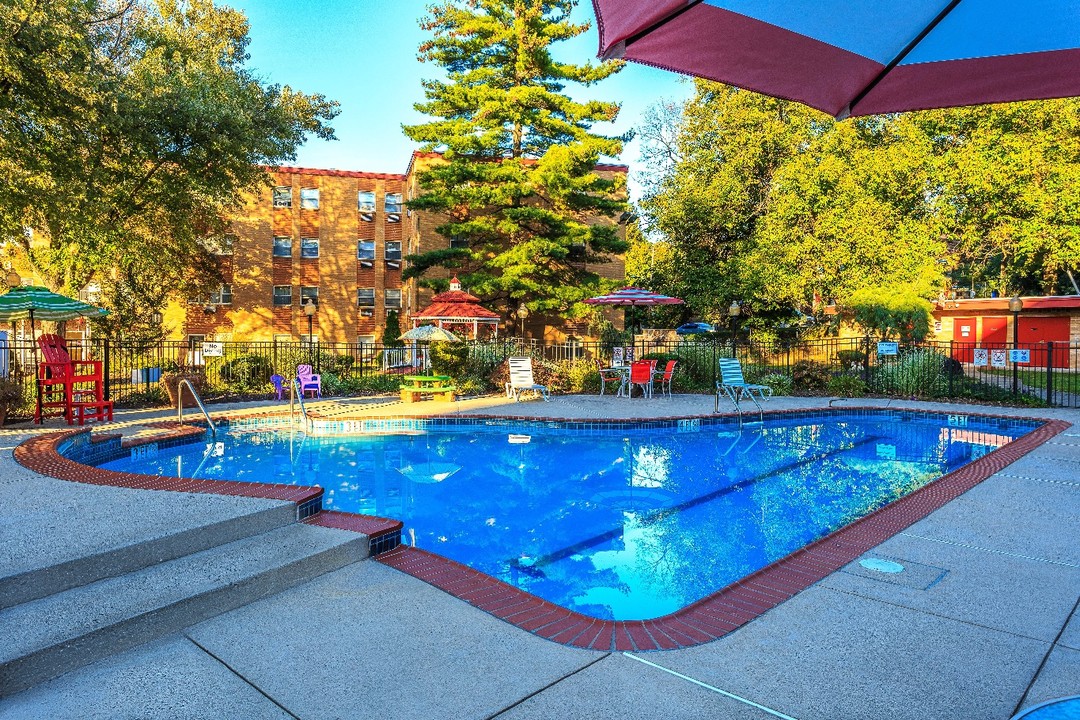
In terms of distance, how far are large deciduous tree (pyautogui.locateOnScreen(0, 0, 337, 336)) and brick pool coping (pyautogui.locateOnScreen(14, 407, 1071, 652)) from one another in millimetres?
6275

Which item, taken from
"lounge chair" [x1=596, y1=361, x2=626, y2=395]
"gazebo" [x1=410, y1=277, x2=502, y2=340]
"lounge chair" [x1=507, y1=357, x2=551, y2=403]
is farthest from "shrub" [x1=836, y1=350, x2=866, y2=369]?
"gazebo" [x1=410, y1=277, x2=502, y2=340]

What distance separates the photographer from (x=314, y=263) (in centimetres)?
2927

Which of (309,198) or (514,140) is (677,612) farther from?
(309,198)

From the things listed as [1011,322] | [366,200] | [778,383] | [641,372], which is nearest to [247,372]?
[641,372]

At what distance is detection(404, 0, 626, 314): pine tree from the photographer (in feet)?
61.4

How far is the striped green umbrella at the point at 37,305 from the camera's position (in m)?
9.55

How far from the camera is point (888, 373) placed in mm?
15000

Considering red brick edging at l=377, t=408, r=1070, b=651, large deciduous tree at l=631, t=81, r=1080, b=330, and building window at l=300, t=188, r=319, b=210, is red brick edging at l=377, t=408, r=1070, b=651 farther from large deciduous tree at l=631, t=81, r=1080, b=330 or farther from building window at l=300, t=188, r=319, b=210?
building window at l=300, t=188, r=319, b=210

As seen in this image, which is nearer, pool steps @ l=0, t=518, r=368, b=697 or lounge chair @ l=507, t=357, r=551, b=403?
pool steps @ l=0, t=518, r=368, b=697

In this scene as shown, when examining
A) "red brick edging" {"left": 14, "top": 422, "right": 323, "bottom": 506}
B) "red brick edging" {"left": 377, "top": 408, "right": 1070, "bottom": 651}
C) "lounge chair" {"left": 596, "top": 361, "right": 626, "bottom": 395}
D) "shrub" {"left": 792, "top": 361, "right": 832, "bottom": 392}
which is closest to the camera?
"red brick edging" {"left": 377, "top": 408, "right": 1070, "bottom": 651}

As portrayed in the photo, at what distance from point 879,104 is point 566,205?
17747 millimetres

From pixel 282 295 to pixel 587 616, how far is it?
2894cm

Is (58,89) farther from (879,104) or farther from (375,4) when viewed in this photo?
(879,104)

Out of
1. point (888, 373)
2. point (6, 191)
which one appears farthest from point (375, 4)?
point (888, 373)
